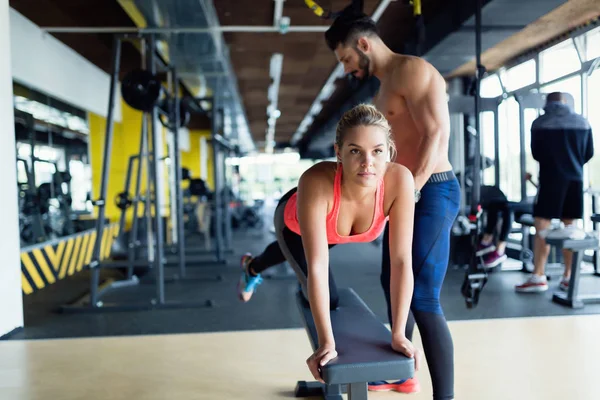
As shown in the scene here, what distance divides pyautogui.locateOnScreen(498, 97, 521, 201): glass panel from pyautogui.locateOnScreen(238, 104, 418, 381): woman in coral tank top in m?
2.69

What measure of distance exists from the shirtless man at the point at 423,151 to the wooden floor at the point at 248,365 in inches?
16.1

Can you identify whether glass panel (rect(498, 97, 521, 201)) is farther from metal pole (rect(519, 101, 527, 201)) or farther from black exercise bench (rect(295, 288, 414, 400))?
black exercise bench (rect(295, 288, 414, 400))

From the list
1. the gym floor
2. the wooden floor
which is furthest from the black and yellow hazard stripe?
the wooden floor

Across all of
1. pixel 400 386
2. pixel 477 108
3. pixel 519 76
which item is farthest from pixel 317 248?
pixel 519 76

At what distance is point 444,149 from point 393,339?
0.64m

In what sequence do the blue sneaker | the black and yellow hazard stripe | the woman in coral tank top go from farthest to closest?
1. the black and yellow hazard stripe
2. the blue sneaker
3. the woman in coral tank top

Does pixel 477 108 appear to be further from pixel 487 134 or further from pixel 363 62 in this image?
pixel 487 134

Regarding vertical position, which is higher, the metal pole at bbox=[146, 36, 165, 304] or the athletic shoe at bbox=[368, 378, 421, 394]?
the metal pole at bbox=[146, 36, 165, 304]

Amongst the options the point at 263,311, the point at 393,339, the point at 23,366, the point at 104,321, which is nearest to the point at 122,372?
the point at 23,366

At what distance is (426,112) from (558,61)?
1.83 metres

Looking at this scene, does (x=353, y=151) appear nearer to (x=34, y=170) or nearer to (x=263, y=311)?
(x=263, y=311)

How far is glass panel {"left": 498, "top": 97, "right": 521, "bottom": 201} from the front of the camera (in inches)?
142

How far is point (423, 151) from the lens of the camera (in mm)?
1434

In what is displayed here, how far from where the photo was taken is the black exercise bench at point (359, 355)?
1002mm
